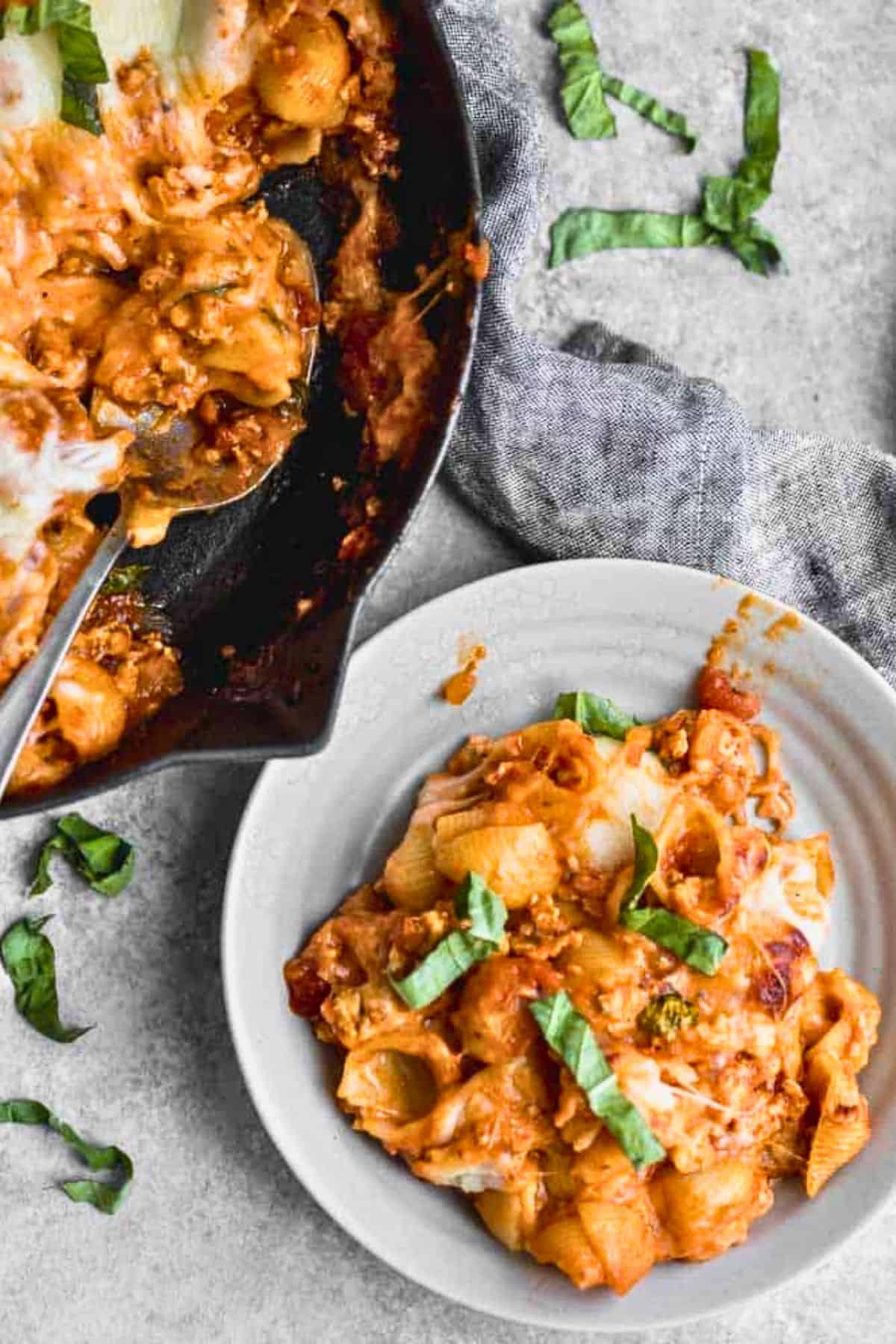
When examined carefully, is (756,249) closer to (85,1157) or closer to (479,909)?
(479,909)

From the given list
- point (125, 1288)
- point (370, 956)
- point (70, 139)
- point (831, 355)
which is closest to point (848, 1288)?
point (370, 956)

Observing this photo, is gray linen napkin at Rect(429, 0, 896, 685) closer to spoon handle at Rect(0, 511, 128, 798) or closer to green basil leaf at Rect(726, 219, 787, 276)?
green basil leaf at Rect(726, 219, 787, 276)

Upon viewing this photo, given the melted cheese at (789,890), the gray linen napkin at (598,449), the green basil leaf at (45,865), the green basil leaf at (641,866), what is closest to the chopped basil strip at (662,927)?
the green basil leaf at (641,866)

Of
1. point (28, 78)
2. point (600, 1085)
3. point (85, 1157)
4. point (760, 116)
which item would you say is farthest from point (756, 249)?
point (85, 1157)

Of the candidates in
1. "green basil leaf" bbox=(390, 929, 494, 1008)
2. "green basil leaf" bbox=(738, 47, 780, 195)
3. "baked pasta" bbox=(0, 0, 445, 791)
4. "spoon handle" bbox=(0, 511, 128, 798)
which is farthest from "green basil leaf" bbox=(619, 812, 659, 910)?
"green basil leaf" bbox=(738, 47, 780, 195)

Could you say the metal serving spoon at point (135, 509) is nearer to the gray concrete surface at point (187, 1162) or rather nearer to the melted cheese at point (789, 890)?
the gray concrete surface at point (187, 1162)
